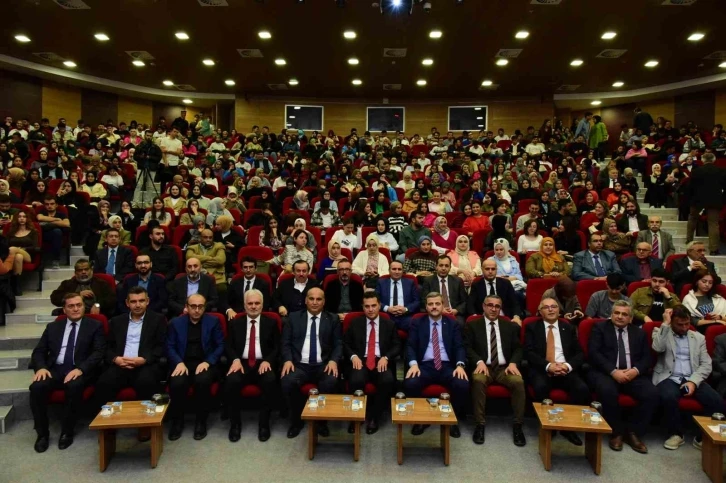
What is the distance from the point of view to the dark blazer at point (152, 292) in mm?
4414

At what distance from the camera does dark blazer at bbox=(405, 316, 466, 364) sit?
3.81m

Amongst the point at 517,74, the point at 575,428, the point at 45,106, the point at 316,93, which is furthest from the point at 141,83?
the point at 575,428

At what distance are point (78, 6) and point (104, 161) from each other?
2.48 meters

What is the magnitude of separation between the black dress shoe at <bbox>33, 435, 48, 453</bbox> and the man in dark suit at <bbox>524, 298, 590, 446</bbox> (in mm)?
3313

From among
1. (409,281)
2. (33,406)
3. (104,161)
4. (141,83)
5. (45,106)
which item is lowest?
(33,406)

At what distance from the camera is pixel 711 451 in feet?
9.97

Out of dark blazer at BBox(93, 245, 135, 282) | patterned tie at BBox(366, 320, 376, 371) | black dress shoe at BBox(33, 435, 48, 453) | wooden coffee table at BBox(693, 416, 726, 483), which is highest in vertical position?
dark blazer at BBox(93, 245, 135, 282)

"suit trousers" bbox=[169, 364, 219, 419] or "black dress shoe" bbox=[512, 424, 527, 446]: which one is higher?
"suit trousers" bbox=[169, 364, 219, 419]

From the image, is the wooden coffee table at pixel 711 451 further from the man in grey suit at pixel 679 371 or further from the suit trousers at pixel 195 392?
the suit trousers at pixel 195 392

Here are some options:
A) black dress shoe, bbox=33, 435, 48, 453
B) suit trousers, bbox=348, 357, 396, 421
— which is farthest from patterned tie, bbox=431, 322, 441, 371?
black dress shoe, bbox=33, 435, 48, 453

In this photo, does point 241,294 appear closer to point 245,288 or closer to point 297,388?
point 245,288

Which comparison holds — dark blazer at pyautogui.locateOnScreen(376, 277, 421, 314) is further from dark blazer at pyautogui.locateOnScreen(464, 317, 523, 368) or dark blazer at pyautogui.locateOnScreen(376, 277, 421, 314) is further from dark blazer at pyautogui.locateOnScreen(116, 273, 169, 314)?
dark blazer at pyautogui.locateOnScreen(116, 273, 169, 314)

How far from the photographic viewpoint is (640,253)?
5004 millimetres

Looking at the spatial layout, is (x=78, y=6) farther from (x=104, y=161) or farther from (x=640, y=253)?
(x=640, y=253)
